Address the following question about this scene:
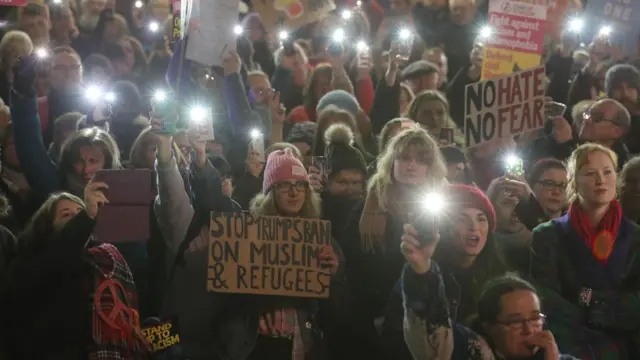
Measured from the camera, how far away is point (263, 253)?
5.32 metres

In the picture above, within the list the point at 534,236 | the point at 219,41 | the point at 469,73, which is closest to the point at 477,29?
the point at 469,73

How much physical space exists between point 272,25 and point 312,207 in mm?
5166

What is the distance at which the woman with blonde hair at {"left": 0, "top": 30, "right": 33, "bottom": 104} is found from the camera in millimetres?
7594

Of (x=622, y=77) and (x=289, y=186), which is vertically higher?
(x=622, y=77)

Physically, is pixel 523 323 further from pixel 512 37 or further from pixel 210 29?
pixel 512 37

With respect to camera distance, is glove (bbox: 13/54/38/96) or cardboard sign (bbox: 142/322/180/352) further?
glove (bbox: 13/54/38/96)

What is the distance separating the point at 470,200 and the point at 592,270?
2.27ft

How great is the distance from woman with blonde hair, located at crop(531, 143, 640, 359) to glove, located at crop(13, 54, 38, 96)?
10.1 ft

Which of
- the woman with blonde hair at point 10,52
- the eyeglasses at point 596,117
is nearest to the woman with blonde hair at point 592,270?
the eyeglasses at point 596,117

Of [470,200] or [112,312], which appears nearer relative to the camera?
[112,312]

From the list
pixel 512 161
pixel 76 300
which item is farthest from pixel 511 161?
pixel 76 300

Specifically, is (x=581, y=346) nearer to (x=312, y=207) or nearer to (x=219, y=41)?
(x=312, y=207)

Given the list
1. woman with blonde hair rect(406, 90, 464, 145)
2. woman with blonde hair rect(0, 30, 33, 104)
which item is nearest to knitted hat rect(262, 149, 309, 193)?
woman with blonde hair rect(406, 90, 464, 145)

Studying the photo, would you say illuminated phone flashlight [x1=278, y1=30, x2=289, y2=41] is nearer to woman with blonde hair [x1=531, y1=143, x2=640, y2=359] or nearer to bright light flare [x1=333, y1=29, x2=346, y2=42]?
bright light flare [x1=333, y1=29, x2=346, y2=42]
